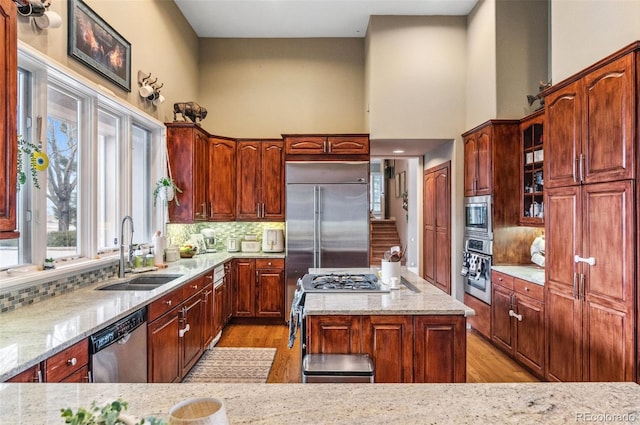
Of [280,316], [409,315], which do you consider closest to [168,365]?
[409,315]

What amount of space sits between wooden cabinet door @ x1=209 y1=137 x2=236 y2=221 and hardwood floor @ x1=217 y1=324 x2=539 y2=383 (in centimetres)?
155

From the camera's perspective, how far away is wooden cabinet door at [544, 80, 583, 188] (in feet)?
8.38

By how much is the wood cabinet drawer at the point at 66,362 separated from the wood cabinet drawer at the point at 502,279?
3505mm

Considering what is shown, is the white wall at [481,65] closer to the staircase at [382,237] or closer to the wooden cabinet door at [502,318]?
the wooden cabinet door at [502,318]

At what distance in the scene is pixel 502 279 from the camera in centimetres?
370

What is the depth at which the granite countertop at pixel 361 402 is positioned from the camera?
913 mm

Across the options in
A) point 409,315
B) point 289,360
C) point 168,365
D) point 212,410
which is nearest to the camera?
point 212,410

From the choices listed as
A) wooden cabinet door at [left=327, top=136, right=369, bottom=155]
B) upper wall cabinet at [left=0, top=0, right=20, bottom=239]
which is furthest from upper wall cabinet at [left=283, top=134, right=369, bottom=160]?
upper wall cabinet at [left=0, top=0, right=20, bottom=239]

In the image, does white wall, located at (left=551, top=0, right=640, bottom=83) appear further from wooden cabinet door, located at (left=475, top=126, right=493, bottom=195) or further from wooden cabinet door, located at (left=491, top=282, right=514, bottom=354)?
wooden cabinet door, located at (left=491, top=282, right=514, bottom=354)

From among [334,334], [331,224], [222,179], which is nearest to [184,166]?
[222,179]

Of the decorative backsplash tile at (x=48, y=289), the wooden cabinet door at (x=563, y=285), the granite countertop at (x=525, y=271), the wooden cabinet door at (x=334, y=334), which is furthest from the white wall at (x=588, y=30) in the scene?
the decorative backsplash tile at (x=48, y=289)

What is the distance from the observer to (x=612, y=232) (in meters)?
2.24

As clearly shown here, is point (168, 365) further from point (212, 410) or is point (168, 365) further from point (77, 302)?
point (212, 410)

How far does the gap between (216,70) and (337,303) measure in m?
4.54
